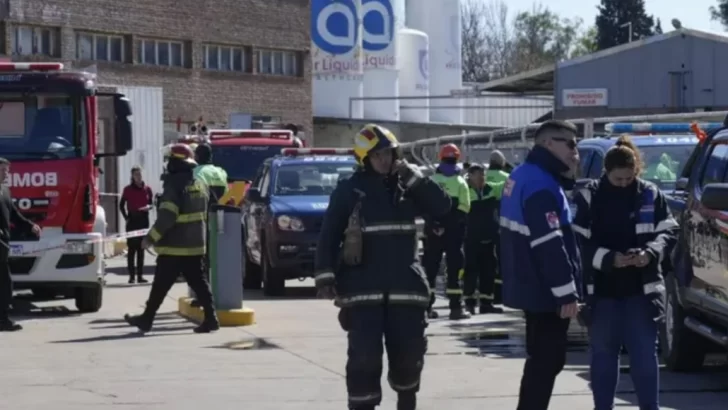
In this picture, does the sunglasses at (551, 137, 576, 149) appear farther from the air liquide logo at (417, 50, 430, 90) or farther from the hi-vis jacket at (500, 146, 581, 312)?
the air liquide logo at (417, 50, 430, 90)

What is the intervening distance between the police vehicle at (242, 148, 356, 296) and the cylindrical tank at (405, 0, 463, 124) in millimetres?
41797

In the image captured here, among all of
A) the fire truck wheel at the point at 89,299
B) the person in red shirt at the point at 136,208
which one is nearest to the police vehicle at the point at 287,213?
the person in red shirt at the point at 136,208

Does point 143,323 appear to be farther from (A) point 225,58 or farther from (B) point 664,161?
(A) point 225,58

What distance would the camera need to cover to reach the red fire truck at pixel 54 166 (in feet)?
57.4

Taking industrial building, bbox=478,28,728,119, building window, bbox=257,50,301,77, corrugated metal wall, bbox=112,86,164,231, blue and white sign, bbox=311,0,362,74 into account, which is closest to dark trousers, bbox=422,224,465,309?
corrugated metal wall, bbox=112,86,164,231

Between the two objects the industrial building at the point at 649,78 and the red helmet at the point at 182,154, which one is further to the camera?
the industrial building at the point at 649,78

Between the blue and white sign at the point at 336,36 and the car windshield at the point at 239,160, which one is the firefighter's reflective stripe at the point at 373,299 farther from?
the blue and white sign at the point at 336,36

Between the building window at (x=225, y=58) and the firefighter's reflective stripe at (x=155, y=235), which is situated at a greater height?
the building window at (x=225, y=58)

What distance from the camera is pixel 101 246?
17.9 m

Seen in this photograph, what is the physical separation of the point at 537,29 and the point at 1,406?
102906 mm

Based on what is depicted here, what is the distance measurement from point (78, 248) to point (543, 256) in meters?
10.1

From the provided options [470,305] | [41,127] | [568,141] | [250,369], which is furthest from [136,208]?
[568,141]

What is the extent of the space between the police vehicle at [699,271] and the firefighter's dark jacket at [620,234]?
1.32 metres

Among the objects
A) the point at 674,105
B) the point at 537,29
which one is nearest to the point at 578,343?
the point at 674,105
